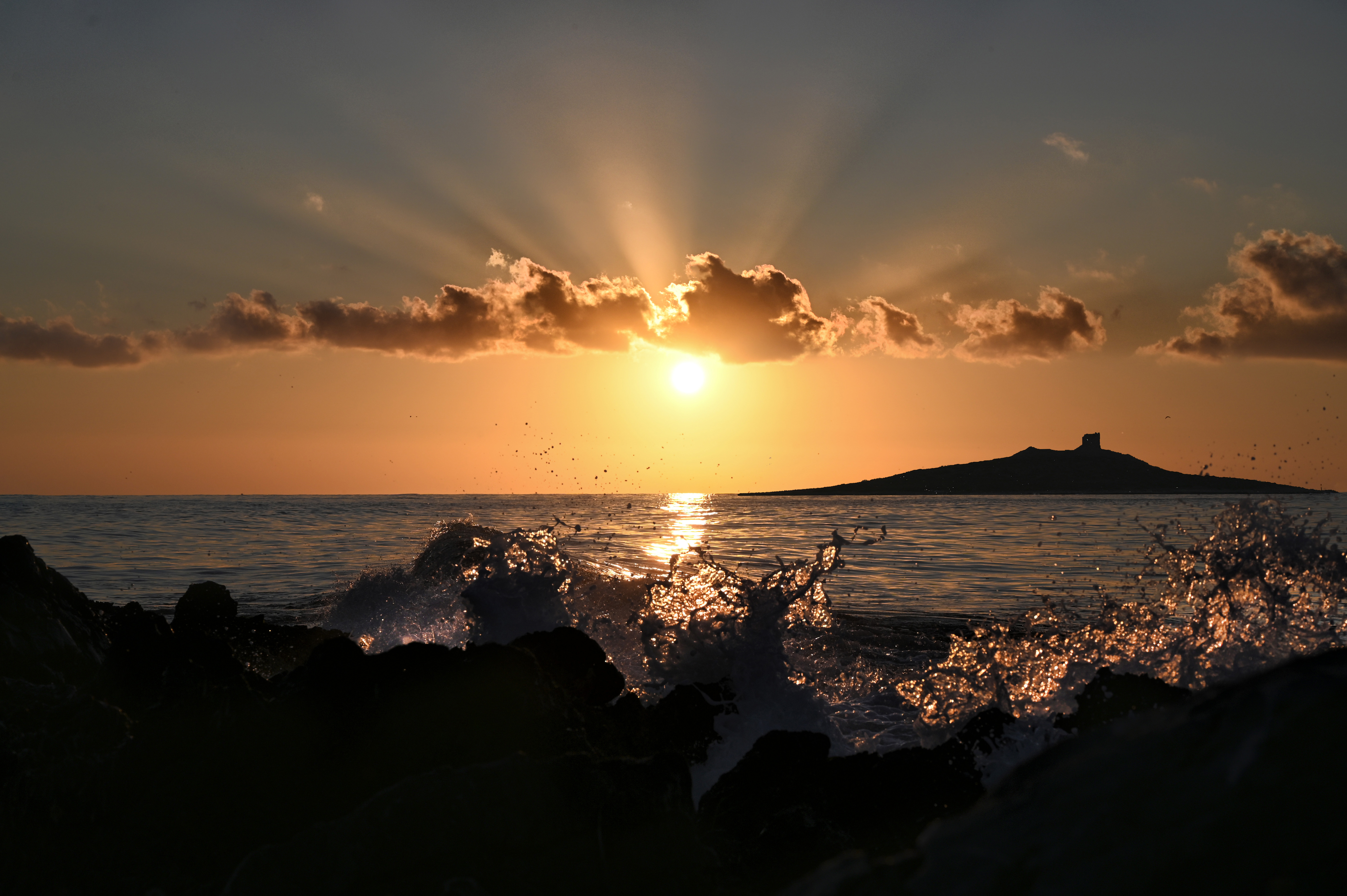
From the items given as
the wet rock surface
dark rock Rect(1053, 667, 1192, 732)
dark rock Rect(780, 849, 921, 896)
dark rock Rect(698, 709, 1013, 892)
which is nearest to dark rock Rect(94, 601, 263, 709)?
the wet rock surface

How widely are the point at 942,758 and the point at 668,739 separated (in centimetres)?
190

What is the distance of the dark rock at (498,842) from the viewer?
348 cm

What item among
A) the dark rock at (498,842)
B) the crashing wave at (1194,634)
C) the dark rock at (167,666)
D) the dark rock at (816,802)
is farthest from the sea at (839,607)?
the dark rock at (167,666)

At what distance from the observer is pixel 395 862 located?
3510 mm

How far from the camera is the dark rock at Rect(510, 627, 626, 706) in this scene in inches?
268

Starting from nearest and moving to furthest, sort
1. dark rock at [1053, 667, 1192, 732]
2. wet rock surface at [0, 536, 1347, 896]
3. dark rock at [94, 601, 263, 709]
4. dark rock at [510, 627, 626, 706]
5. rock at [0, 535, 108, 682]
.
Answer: wet rock surface at [0, 536, 1347, 896] → dark rock at [94, 601, 263, 709] → rock at [0, 535, 108, 682] → dark rock at [1053, 667, 1192, 732] → dark rock at [510, 627, 626, 706]

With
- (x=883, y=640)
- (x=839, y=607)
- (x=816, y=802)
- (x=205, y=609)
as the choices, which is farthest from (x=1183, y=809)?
(x=839, y=607)

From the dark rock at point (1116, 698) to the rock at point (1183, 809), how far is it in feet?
13.3

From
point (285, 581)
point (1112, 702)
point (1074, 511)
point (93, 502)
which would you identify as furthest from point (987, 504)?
point (93, 502)

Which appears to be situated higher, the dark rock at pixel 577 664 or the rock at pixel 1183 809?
the rock at pixel 1183 809

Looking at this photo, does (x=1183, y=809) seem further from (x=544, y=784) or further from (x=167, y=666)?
(x=167, y=666)

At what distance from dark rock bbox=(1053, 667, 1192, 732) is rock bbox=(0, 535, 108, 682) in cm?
708

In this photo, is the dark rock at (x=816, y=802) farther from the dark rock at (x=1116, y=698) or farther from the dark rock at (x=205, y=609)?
the dark rock at (x=205, y=609)

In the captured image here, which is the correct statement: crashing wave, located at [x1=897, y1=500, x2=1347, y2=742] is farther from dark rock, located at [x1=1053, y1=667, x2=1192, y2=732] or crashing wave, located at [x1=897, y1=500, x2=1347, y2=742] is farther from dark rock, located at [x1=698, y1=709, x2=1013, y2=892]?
dark rock, located at [x1=698, y1=709, x2=1013, y2=892]
